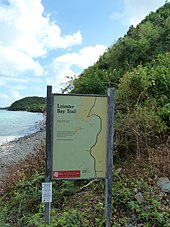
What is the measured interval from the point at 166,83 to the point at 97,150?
367 centimetres

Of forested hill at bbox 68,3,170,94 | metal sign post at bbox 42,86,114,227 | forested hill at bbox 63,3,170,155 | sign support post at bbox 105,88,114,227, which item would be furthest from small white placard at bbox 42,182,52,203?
forested hill at bbox 68,3,170,94

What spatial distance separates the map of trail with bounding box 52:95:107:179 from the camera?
12.9 feet

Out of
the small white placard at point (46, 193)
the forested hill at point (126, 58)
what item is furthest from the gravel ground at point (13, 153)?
the small white placard at point (46, 193)

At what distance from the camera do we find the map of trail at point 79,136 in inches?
154

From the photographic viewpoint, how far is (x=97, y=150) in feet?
13.4

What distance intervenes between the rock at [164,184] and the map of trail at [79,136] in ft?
4.73

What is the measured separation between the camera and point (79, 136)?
4.02 meters

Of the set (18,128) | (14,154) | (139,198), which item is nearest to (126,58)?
(14,154)

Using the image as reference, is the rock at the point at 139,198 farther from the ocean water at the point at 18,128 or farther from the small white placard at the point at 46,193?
the ocean water at the point at 18,128

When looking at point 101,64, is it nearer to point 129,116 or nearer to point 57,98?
point 129,116

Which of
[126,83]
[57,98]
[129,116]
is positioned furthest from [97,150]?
[126,83]

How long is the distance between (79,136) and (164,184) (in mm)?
2028

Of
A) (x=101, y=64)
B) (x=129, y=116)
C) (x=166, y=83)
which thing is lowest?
(x=129, y=116)

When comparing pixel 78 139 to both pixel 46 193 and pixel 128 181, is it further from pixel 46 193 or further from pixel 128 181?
pixel 128 181
